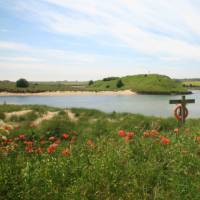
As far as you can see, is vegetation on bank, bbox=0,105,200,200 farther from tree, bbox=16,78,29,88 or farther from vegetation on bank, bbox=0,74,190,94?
tree, bbox=16,78,29,88

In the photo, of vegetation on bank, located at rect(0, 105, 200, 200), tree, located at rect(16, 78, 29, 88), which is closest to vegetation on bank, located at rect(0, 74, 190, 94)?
tree, located at rect(16, 78, 29, 88)

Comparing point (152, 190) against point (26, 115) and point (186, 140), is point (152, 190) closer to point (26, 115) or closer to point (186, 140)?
point (186, 140)

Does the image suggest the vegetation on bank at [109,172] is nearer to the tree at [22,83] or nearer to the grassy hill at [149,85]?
the grassy hill at [149,85]

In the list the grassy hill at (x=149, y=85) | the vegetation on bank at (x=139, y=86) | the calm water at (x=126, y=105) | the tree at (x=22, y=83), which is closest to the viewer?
the calm water at (x=126, y=105)

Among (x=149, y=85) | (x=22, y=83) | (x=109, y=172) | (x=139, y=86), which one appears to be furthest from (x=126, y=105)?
(x=149, y=85)

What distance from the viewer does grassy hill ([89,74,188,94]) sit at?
106 meters

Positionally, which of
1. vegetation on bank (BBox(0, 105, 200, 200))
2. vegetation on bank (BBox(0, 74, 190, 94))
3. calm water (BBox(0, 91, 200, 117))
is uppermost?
vegetation on bank (BBox(0, 74, 190, 94))

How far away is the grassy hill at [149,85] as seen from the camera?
349 ft

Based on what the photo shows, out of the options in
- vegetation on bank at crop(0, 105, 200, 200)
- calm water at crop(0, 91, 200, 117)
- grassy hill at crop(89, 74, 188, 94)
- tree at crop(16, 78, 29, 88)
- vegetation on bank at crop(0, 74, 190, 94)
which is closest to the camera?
vegetation on bank at crop(0, 105, 200, 200)

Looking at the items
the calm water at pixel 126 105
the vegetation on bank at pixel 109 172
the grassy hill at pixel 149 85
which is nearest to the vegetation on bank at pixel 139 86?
the grassy hill at pixel 149 85

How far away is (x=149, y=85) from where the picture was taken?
11662 cm

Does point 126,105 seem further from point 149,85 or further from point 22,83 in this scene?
point 149,85

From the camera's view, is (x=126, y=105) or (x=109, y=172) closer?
(x=109, y=172)

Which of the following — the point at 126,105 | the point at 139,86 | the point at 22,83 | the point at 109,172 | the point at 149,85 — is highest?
the point at 22,83
